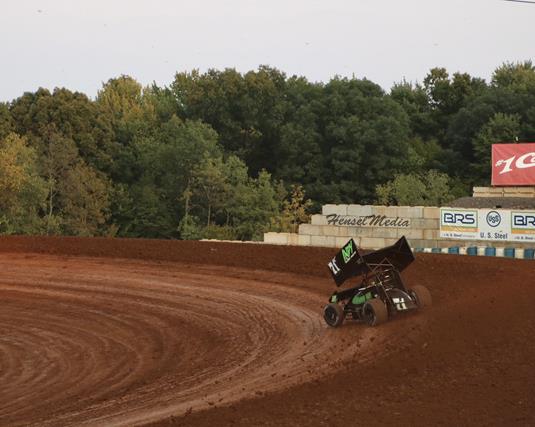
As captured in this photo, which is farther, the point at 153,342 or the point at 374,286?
the point at 153,342

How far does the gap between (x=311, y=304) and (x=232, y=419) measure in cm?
986

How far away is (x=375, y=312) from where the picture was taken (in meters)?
14.6

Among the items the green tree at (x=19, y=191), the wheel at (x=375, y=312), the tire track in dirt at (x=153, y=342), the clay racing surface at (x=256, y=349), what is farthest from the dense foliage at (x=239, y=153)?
the wheel at (x=375, y=312)

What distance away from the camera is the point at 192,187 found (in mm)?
70125

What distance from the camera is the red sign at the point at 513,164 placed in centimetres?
4262

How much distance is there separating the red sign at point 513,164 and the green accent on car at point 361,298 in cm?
3037

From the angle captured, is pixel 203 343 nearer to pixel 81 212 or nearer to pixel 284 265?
pixel 284 265

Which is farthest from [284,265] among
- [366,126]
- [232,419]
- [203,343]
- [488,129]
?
[488,129]

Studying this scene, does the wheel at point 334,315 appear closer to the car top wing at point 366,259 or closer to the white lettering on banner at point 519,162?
the car top wing at point 366,259

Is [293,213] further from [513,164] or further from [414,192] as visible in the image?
[513,164]

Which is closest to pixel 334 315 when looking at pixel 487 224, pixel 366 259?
pixel 366 259

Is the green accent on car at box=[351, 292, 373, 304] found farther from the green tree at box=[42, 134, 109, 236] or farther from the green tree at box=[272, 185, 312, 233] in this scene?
the green tree at box=[42, 134, 109, 236]

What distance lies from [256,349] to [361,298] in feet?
7.84

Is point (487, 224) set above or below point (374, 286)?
above
